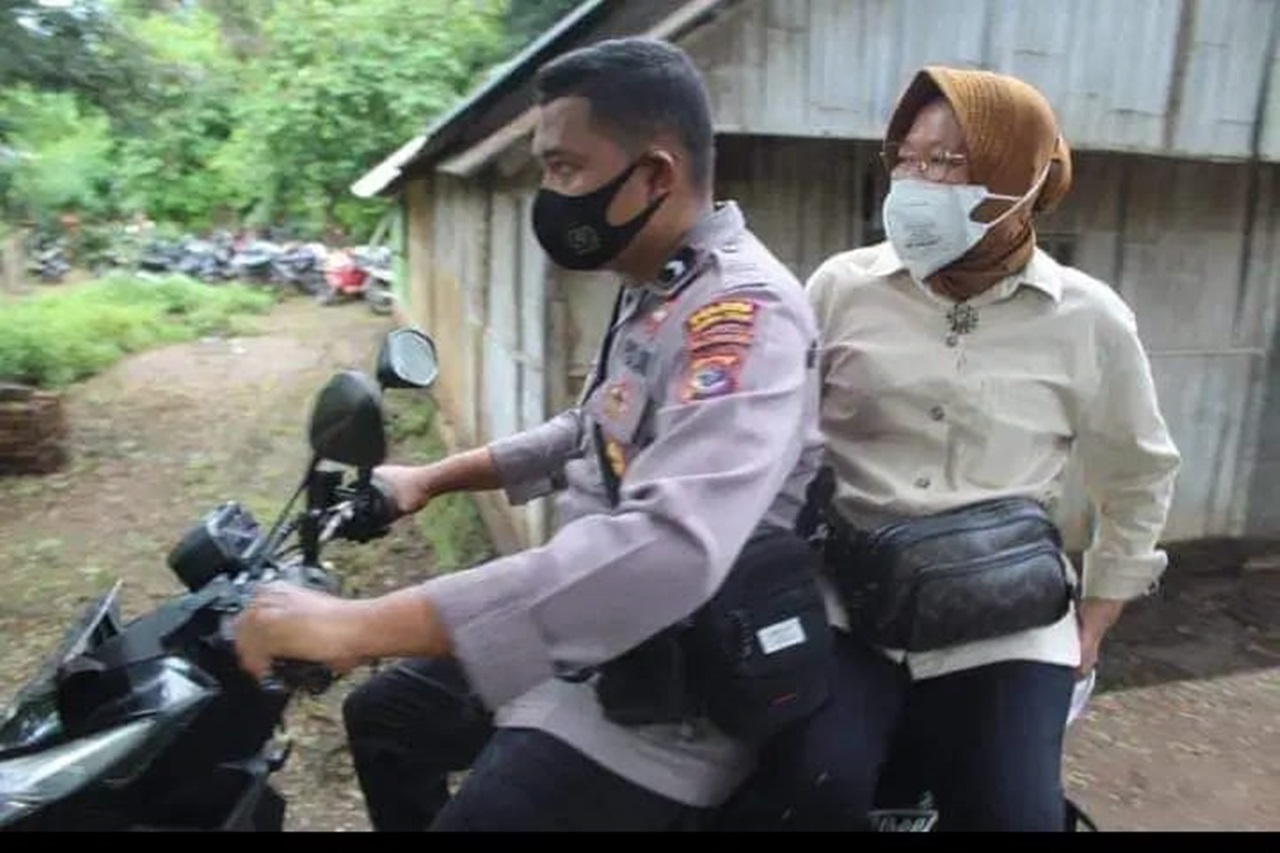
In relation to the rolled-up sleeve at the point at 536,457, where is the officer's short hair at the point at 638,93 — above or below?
above

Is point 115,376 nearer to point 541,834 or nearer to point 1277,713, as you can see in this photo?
point 1277,713

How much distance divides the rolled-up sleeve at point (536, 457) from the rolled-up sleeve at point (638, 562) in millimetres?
777

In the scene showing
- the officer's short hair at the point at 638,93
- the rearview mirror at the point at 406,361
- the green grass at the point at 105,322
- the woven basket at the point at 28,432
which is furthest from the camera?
the green grass at the point at 105,322

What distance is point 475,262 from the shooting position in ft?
28.2

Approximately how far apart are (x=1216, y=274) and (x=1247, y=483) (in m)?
1.59

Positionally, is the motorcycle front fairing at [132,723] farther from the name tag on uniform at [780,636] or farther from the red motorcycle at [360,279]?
the red motorcycle at [360,279]

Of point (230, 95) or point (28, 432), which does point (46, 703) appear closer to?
point (28, 432)

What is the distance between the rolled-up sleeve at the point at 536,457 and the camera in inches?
90.4

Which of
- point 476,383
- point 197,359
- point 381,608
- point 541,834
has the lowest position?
point 197,359

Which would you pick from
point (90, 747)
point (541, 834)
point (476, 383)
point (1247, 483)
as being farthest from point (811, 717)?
point (1247, 483)

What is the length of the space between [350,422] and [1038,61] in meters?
5.09

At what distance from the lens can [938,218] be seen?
2061 mm

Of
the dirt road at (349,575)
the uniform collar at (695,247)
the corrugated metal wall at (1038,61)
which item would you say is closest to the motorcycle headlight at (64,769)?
the uniform collar at (695,247)

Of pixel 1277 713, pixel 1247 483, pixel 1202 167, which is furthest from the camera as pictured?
pixel 1247 483
